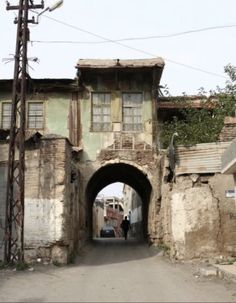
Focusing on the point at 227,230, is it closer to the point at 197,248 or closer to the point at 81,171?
the point at 197,248

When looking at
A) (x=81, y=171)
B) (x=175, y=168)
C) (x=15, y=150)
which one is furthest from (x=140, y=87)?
(x=15, y=150)

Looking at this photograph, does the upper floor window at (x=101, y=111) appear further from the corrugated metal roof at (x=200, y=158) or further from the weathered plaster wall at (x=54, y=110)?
the corrugated metal roof at (x=200, y=158)

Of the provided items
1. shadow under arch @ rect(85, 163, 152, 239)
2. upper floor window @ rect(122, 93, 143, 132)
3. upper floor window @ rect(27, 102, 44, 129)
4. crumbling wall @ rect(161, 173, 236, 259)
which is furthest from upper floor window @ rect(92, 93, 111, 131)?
crumbling wall @ rect(161, 173, 236, 259)

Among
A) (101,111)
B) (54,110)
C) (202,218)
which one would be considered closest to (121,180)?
(101,111)

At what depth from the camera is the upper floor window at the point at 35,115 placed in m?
20.4

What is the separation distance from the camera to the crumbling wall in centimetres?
1472

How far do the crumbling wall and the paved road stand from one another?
79 centimetres

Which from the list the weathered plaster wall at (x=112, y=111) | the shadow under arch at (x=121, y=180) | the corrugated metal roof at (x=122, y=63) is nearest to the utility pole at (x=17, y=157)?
the corrugated metal roof at (x=122, y=63)

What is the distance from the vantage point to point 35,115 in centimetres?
2055

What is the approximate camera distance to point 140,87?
68.2ft

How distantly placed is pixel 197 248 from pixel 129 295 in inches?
217

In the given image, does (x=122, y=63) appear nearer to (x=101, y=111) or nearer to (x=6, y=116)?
(x=101, y=111)

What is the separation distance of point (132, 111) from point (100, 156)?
2316mm

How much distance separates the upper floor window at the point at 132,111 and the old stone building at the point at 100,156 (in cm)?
4
